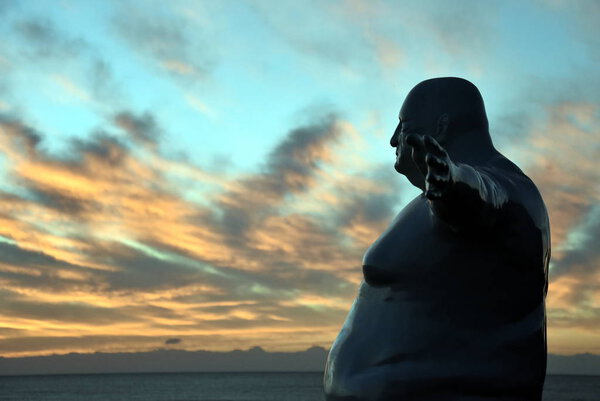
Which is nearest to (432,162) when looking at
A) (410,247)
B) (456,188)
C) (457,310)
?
(456,188)

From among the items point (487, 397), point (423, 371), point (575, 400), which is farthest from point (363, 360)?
point (575, 400)

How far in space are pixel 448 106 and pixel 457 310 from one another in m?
1.57

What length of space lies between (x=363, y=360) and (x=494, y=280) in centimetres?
111

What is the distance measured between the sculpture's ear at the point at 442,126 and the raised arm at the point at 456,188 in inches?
27.4

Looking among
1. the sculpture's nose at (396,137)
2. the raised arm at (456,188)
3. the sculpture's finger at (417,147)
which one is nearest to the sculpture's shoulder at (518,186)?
the raised arm at (456,188)

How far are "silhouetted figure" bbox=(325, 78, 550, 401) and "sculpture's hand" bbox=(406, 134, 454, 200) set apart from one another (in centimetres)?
94

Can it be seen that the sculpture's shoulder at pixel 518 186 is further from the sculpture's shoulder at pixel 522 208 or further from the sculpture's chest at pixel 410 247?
the sculpture's chest at pixel 410 247

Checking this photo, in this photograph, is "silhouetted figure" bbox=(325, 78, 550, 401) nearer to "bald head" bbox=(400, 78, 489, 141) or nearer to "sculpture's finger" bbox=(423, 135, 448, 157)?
"bald head" bbox=(400, 78, 489, 141)

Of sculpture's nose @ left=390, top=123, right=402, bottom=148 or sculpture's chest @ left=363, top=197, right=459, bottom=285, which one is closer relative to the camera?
sculpture's chest @ left=363, top=197, right=459, bottom=285

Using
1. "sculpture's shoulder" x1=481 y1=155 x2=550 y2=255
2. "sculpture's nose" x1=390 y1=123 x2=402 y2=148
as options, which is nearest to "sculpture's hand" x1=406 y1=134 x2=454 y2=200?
"sculpture's shoulder" x1=481 y1=155 x2=550 y2=255

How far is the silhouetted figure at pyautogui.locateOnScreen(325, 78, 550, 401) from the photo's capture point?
5.65 m

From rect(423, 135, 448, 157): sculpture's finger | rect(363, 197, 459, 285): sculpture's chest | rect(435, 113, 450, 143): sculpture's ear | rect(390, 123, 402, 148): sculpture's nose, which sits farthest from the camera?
rect(390, 123, 402, 148): sculpture's nose

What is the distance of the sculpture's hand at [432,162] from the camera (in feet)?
14.1

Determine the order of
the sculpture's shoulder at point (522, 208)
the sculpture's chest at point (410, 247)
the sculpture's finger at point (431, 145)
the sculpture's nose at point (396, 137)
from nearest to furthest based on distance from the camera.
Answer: the sculpture's finger at point (431, 145)
the sculpture's shoulder at point (522, 208)
the sculpture's chest at point (410, 247)
the sculpture's nose at point (396, 137)
